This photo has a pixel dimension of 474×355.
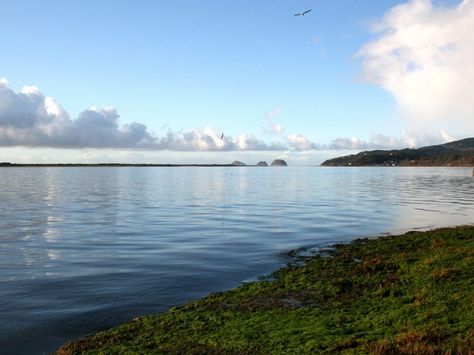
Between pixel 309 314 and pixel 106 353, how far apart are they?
23.6 feet

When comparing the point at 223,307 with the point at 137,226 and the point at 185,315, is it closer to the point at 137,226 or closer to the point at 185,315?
the point at 185,315

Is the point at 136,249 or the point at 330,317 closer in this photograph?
the point at 330,317

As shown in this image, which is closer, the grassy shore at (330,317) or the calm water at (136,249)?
the grassy shore at (330,317)

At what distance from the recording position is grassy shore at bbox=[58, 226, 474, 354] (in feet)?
41.8

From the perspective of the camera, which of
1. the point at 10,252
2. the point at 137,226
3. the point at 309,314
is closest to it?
the point at 309,314

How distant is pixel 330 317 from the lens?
1561 centimetres

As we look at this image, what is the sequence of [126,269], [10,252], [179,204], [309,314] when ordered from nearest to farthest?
1. [309,314]
2. [126,269]
3. [10,252]
4. [179,204]

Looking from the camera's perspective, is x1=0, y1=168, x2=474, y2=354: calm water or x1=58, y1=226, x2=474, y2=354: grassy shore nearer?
x1=58, y1=226, x2=474, y2=354: grassy shore

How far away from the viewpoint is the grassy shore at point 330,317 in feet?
41.8

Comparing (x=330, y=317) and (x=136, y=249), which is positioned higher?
(x=330, y=317)

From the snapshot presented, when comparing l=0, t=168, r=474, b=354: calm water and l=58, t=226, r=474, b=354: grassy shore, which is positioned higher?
l=58, t=226, r=474, b=354: grassy shore

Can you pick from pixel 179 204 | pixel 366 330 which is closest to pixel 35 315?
pixel 366 330

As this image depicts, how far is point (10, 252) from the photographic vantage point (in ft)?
103

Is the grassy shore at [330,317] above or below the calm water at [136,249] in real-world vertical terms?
above
